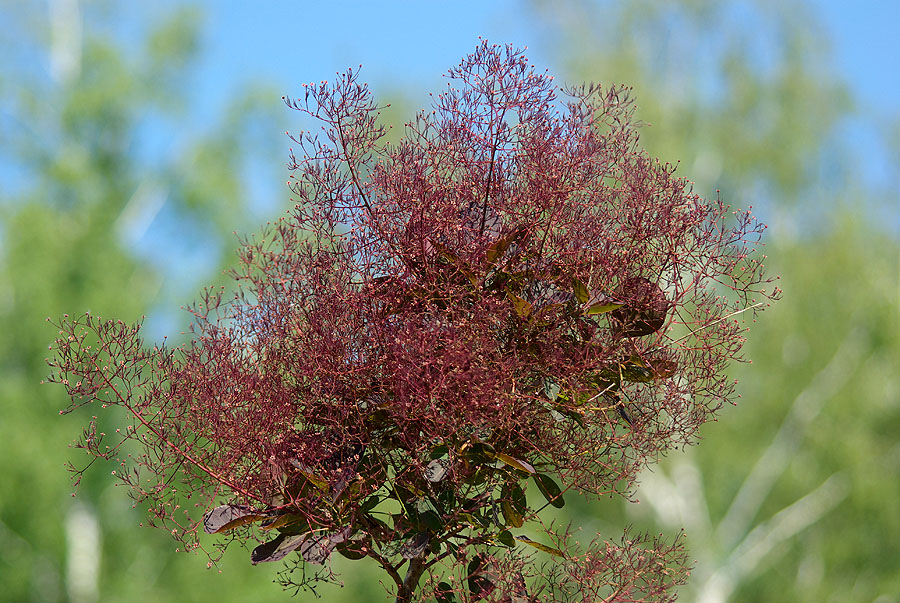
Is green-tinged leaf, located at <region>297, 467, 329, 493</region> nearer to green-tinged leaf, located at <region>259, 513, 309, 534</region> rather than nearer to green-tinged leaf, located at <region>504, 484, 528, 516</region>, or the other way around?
green-tinged leaf, located at <region>259, 513, 309, 534</region>

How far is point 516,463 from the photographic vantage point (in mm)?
1834

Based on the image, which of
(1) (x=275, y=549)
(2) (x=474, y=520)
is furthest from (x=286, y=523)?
(2) (x=474, y=520)

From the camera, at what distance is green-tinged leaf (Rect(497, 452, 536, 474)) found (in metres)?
1.82

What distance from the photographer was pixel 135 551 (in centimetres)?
989

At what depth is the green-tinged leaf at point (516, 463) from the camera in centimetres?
182

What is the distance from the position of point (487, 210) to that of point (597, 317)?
0.34 meters

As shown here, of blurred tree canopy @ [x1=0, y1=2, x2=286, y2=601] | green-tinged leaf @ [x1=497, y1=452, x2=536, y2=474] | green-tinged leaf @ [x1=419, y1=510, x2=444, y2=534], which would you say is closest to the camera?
green-tinged leaf @ [x1=497, y1=452, x2=536, y2=474]

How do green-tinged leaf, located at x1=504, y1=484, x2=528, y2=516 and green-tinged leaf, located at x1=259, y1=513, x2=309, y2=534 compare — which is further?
green-tinged leaf, located at x1=504, y1=484, x2=528, y2=516

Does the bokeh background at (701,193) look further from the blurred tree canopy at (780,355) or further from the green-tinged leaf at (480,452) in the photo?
the green-tinged leaf at (480,452)

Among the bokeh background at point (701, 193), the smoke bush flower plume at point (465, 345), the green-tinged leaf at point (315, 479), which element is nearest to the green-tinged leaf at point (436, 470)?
the smoke bush flower plume at point (465, 345)

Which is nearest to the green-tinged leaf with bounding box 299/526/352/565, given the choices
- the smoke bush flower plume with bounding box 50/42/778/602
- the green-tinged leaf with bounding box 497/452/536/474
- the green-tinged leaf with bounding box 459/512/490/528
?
the smoke bush flower plume with bounding box 50/42/778/602

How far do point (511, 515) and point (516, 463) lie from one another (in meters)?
0.17

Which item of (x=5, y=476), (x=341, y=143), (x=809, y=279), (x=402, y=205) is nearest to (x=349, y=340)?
(x=402, y=205)

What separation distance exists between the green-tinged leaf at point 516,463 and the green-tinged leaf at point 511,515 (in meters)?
0.12
